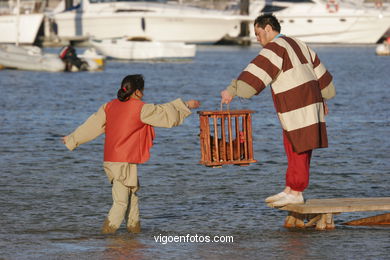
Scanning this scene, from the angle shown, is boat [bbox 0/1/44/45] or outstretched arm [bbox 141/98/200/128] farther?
boat [bbox 0/1/44/45]

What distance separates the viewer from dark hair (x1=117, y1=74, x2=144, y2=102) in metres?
8.61

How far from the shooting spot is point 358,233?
29.8ft

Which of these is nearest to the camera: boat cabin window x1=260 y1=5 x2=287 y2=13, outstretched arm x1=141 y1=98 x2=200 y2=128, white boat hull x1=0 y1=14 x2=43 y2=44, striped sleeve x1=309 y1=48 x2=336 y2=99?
outstretched arm x1=141 y1=98 x2=200 y2=128

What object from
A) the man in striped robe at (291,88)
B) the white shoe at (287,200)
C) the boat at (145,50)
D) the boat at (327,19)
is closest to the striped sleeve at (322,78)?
the man in striped robe at (291,88)

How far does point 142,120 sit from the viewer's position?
28.2 feet

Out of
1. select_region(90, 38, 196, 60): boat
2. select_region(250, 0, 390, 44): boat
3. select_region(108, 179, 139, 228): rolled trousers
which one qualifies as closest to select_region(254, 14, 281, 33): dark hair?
select_region(108, 179, 139, 228): rolled trousers

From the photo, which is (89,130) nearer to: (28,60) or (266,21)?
(266,21)

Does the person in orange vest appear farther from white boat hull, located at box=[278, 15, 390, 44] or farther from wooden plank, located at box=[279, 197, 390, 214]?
white boat hull, located at box=[278, 15, 390, 44]

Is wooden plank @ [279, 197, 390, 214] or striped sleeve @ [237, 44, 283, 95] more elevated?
striped sleeve @ [237, 44, 283, 95]

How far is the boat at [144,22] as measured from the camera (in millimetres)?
77438

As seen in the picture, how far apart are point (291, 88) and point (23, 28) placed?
63.4m

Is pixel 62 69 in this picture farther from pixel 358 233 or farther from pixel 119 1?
pixel 119 1

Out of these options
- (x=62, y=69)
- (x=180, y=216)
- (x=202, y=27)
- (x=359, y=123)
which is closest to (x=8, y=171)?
(x=180, y=216)

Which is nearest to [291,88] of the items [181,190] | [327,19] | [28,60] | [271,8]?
[181,190]
